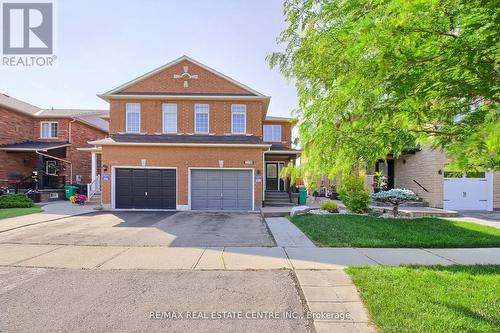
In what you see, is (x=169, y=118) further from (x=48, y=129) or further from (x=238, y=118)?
(x=48, y=129)

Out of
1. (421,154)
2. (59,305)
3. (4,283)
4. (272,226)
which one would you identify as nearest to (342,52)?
(59,305)

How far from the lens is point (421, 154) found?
1623cm

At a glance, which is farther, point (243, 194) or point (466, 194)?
point (243, 194)

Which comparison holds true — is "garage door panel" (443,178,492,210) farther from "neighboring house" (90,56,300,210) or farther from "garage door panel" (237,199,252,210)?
"garage door panel" (237,199,252,210)

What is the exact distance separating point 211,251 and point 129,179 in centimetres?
1088

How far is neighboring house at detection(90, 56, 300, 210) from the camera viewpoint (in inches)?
607

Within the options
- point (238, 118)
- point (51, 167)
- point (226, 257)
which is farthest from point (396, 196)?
point (51, 167)

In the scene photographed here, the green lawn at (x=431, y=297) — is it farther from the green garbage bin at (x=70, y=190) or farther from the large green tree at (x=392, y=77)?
the green garbage bin at (x=70, y=190)

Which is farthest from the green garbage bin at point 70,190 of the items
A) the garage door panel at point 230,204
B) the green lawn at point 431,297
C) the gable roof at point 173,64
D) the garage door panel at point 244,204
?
the green lawn at point 431,297

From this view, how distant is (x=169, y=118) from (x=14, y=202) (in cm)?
1037

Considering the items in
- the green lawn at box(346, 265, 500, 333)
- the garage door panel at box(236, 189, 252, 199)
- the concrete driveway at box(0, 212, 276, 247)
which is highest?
the garage door panel at box(236, 189, 252, 199)

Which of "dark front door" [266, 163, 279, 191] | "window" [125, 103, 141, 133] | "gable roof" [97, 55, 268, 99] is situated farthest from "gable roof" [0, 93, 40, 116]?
"dark front door" [266, 163, 279, 191]

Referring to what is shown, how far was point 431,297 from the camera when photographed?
3930 mm

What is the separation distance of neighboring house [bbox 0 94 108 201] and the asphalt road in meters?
20.6
